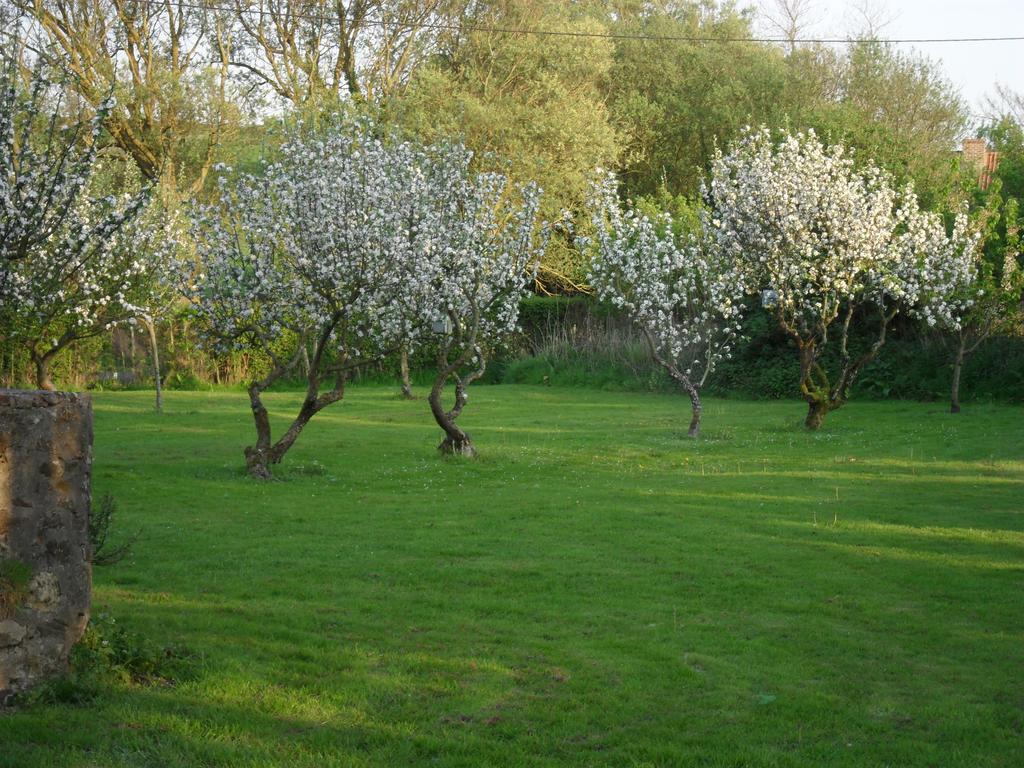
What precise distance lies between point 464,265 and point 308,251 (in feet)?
10.2

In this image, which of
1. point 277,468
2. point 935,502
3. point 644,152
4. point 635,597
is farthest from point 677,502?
point 644,152

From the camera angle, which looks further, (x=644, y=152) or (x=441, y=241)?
(x=644, y=152)

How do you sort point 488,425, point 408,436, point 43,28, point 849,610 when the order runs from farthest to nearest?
point 43,28 → point 488,425 → point 408,436 → point 849,610

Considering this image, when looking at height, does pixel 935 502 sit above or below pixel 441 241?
below

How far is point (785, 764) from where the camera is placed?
209 inches

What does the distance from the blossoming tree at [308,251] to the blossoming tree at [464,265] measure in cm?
97

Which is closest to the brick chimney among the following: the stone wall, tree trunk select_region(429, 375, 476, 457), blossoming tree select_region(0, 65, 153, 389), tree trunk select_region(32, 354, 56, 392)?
tree trunk select_region(429, 375, 476, 457)

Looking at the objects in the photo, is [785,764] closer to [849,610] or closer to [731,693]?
[731,693]

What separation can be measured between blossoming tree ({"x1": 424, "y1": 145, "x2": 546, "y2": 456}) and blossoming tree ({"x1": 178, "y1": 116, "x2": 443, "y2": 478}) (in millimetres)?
966

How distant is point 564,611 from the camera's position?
8.28m

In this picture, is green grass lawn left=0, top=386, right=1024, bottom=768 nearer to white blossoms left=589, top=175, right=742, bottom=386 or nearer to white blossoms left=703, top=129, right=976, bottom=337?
white blossoms left=589, top=175, right=742, bottom=386

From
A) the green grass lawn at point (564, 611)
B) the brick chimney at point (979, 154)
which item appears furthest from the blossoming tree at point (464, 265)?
the brick chimney at point (979, 154)

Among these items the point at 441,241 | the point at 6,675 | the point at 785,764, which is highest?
the point at 441,241

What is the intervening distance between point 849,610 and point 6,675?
589 centimetres
